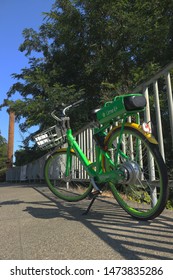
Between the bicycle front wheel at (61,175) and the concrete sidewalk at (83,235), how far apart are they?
2.11 feet

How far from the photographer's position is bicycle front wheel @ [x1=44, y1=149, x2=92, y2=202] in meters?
4.04

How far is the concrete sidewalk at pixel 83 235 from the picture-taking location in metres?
1.99

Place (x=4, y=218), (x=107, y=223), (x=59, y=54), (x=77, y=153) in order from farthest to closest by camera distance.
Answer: (x=59, y=54), (x=77, y=153), (x=4, y=218), (x=107, y=223)

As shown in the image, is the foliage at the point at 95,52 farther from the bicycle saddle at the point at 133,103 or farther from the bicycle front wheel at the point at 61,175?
the bicycle saddle at the point at 133,103

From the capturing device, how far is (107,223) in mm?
2756

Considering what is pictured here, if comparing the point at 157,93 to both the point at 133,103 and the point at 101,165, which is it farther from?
the point at 101,165

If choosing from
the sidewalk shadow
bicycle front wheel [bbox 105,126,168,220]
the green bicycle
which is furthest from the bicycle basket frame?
bicycle front wheel [bbox 105,126,168,220]

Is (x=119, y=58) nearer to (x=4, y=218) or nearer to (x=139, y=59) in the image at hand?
(x=139, y=59)

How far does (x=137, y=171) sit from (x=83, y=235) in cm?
71

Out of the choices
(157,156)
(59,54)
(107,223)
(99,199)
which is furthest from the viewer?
(59,54)

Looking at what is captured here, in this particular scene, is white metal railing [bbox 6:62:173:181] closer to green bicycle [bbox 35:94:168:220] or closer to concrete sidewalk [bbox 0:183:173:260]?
green bicycle [bbox 35:94:168:220]

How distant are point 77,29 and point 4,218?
10.9 meters
